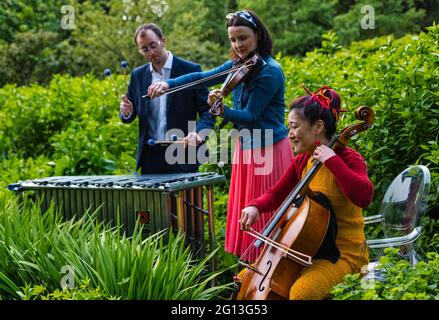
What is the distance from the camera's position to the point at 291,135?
13.3 ft

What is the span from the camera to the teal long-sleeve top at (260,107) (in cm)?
445

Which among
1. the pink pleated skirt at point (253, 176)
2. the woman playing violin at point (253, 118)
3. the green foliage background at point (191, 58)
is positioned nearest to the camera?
the woman playing violin at point (253, 118)

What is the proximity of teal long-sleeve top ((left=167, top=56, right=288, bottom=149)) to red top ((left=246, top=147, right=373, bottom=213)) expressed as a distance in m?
0.43

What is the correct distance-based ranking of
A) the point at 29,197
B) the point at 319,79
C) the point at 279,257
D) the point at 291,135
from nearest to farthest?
1. the point at 279,257
2. the point at 291,135
3. the point at 29,197
4. the point at 319,79

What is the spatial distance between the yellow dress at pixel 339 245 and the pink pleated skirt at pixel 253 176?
542mm

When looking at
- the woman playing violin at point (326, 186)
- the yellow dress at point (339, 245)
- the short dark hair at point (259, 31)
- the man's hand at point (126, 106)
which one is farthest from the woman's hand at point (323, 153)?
the man's hand at point (126, 106)

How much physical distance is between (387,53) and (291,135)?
7.24 feet

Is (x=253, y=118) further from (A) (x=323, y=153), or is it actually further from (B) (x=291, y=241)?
(B) (x=291, y=241)

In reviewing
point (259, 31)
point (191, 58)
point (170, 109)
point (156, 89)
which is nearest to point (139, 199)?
point (156, 89)

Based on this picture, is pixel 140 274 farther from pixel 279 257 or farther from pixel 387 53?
pixel 387 53

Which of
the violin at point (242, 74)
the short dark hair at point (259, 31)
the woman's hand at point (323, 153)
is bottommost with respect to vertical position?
the woman's hand at point (323, 153)

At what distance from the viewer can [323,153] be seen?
3791mm

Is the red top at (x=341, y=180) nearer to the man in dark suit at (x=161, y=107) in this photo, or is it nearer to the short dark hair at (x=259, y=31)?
the short dark hair at (x=259, y=31)
